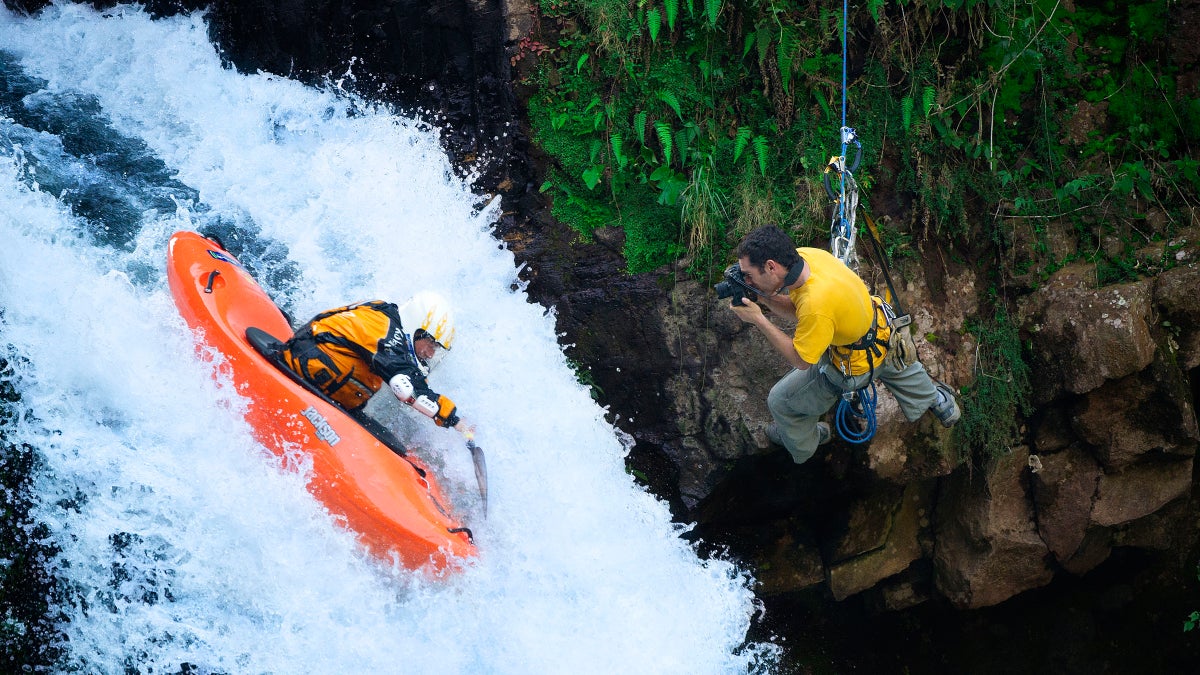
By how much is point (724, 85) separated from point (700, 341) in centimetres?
197

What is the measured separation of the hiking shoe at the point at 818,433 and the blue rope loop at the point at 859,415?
0.51 ft

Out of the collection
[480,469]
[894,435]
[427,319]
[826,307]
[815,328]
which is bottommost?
[480,469]

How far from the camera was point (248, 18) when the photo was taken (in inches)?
296

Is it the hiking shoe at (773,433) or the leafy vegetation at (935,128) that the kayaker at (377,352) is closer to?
the leafy vegetation at (935,128)

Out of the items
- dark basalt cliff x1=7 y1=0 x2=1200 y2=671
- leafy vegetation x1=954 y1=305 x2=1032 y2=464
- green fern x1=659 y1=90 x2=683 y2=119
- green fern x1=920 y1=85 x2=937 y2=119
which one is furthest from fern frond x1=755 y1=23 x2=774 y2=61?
leafy vegetation x1=954 y1=305 x2=1032 y2=464

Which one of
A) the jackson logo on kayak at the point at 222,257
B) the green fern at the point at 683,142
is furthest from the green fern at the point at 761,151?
the jackson logo on kayak at the point at 222,257

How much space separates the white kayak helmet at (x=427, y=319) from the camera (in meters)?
5.69

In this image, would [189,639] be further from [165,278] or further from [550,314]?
[550,314]

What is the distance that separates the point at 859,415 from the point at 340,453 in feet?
10.9

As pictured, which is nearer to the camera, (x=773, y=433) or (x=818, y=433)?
(x=818, y=433)

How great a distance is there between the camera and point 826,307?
14.9 ft

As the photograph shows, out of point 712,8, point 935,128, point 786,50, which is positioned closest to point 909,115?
point 935,128

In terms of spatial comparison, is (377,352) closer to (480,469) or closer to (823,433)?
(480,469)

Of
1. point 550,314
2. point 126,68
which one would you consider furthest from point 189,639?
point 126,68
